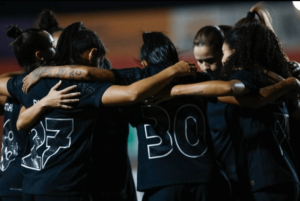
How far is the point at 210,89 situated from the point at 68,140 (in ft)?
2.56

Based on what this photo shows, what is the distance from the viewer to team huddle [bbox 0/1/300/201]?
100 inches

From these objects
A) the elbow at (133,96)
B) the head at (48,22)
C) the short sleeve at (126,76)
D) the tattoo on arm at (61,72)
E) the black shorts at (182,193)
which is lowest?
the black shorts at (182,193)

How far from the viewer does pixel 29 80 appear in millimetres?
2766

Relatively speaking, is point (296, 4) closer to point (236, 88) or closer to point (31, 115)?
point (236, 88)

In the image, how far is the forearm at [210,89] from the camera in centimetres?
251

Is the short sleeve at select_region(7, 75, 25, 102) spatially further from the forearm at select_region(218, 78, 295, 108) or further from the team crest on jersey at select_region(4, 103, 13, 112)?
the forearm at select_region(218, 78, 295, 108)

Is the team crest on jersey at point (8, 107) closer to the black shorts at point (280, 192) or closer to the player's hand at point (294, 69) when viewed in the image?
the black shorts at point (280, 192)

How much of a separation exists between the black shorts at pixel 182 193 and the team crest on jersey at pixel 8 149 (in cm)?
100

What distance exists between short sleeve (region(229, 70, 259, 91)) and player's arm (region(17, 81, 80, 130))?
852mm

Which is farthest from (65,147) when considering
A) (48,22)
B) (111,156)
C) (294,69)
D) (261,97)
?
(48,22)

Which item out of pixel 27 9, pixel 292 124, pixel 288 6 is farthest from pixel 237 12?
pixel 292 124

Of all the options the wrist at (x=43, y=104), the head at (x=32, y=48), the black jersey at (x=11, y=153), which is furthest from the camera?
the head at (x=32, y=48)

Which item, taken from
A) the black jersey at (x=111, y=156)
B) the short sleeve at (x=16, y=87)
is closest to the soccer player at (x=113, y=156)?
the black jersey at (x=111, y=156)

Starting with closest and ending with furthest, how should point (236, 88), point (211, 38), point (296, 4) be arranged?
1. point (236, 88)
2. point (211, 38)
3. point (296, 4)
